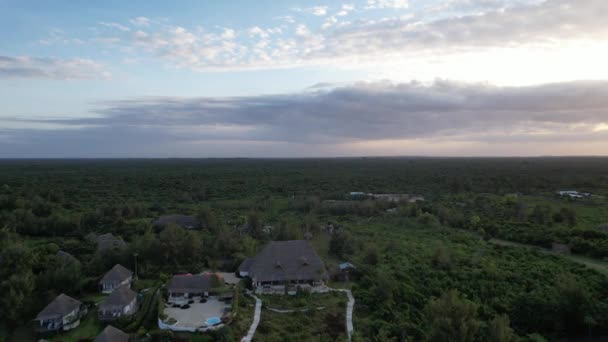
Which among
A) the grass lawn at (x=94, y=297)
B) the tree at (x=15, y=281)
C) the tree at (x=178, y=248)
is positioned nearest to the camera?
the tree at (x=15, y=281)

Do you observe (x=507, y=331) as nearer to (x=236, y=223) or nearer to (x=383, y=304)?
(x=383, y=304)

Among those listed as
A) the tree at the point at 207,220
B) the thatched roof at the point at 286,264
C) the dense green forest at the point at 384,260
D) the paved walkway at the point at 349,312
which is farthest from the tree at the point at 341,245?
the tree at the point at 207,220

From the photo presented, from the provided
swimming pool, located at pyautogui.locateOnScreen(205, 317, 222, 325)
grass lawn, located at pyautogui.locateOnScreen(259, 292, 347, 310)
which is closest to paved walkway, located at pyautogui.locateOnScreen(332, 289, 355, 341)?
grass lawn, located at pyautogui.locateOnScreen(259, 292, 347, 310)

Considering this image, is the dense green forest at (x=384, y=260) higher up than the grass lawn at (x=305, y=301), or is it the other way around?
the dense green forest at (x=384, y=260)

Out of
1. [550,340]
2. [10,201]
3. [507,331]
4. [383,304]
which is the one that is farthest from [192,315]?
[10,201]

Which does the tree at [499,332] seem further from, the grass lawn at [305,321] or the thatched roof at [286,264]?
the thatched roof at [286,264]

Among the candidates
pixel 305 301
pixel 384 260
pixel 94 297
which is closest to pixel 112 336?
pixel 94 297
